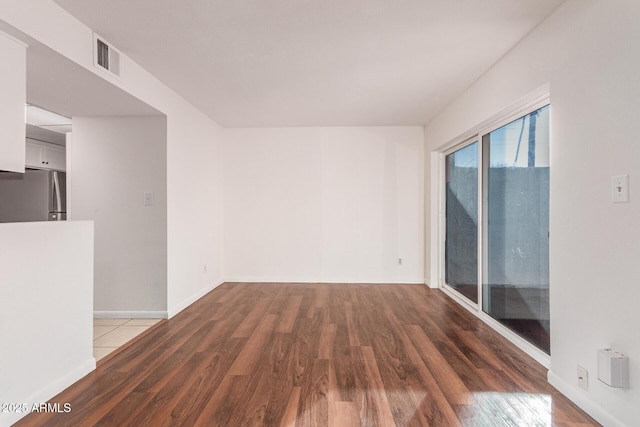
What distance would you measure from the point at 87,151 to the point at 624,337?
4.66 meters

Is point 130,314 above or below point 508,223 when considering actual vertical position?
below

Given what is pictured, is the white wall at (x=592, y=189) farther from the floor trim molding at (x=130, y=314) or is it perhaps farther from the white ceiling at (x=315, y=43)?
the floor trim molding at (x=130, y=314)

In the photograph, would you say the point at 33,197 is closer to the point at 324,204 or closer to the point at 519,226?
the point at 324,204

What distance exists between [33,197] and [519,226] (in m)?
6.18

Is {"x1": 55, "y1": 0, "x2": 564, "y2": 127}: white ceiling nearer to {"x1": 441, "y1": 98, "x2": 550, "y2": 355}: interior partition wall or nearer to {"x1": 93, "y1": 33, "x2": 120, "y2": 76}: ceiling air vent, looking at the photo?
{"x1": 93, "y1": 33, "x2": 120, "y2": 76}: ceiling air vent

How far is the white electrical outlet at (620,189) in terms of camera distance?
1679 mm

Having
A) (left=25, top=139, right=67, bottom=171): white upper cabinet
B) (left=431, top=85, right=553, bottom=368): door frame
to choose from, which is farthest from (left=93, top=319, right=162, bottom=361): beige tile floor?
(left=431, top=85, right=553, bottom=368): door frame

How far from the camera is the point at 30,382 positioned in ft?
6.45

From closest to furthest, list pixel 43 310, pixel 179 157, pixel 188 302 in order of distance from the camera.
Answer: pixel 43 310 → pixel 179 157 → pixel 188 302

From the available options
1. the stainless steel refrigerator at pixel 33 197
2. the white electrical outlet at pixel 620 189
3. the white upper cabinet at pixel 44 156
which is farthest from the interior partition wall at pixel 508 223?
the white upper cabinet at pixel 44 156

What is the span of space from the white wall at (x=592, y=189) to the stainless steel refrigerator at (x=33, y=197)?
605 centimetres

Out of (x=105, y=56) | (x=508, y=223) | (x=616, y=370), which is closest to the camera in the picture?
(x=616, y=370)

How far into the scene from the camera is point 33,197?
4926 mm

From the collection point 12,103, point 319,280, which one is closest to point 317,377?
point 12,103
